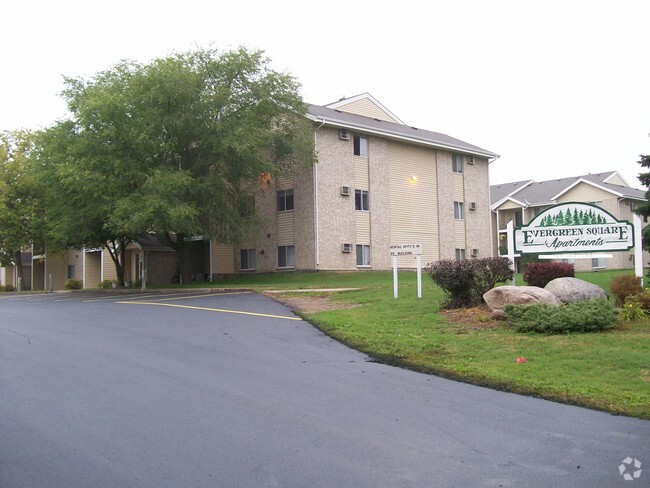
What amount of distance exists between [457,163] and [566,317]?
28425 millimetres

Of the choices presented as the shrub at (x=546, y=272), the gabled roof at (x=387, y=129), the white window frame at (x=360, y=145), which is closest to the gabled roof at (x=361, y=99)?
the gabled roof at (x=387, y=129)

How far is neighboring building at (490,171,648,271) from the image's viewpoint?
139ft

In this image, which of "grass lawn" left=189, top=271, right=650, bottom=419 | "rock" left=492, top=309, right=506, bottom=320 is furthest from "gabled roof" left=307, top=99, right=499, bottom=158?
"rock" left=492, top=309, right=506, bottom=320

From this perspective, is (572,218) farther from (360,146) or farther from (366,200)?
(360,146)

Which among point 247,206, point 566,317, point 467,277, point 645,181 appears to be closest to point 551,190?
point 247,206

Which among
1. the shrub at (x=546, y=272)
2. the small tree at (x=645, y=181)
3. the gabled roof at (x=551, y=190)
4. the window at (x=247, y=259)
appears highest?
the gabled roof at (x=551, y=190)

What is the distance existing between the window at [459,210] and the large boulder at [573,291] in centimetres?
2519

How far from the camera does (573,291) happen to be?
12531 mm

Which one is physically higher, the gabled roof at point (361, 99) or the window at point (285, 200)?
the gabled roof at point (361, 99)

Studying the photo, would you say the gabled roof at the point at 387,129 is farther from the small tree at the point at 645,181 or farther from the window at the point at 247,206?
the small tree at the point at 645,181

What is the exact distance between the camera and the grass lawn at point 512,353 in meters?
7.52

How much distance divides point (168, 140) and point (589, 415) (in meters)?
24.6

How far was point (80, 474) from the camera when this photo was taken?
500cm

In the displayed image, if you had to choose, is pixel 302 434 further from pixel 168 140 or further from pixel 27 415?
pixel 168 140
